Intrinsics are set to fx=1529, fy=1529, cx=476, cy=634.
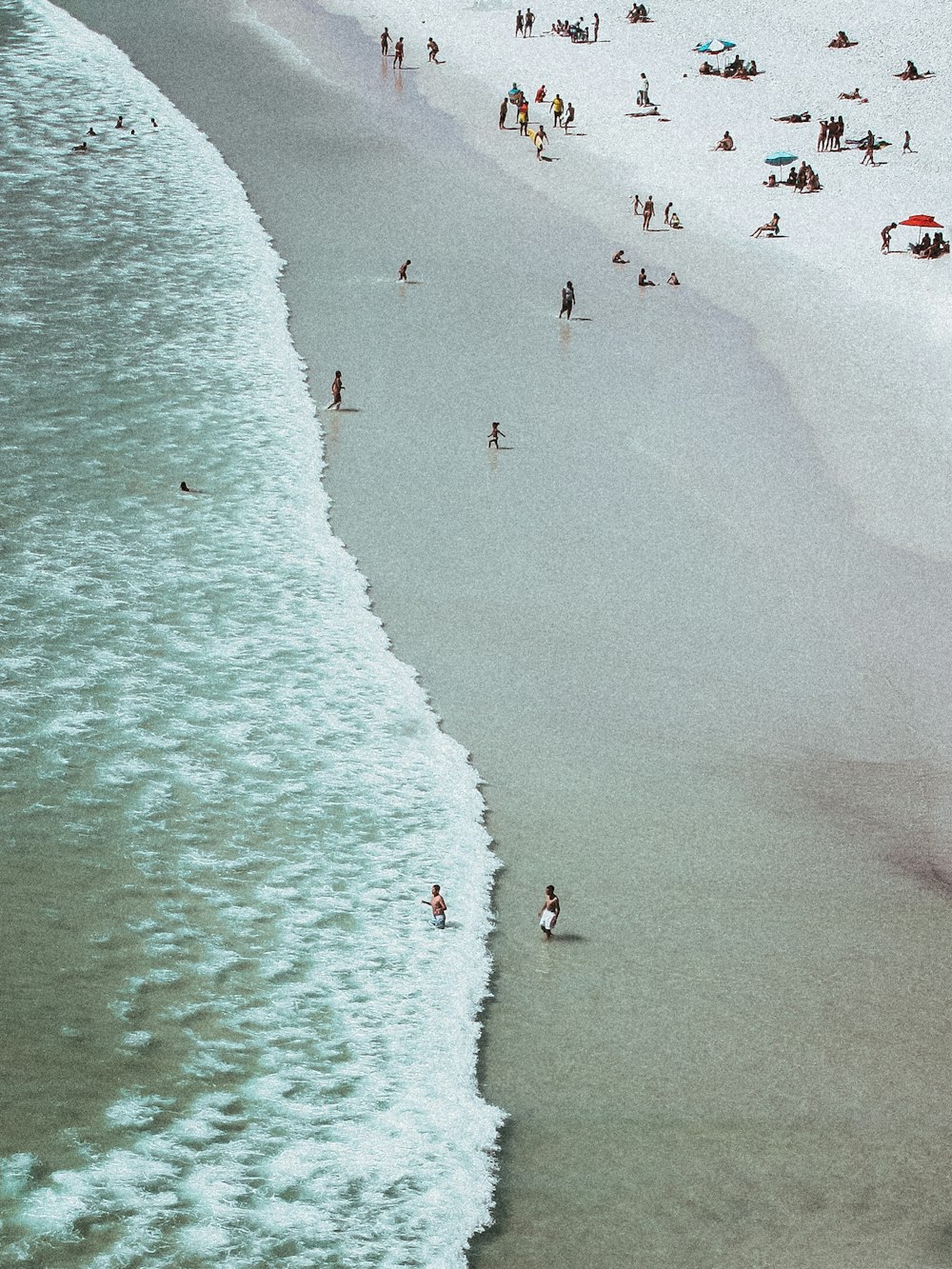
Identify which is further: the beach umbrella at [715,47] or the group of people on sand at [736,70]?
the beach umbrella at [715,47]

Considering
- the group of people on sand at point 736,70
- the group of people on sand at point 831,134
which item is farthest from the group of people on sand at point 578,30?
the group of people on sand at point 831,134

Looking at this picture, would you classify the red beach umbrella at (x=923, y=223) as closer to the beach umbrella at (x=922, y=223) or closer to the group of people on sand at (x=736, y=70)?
the beach umbrella at (x=922, y=223)

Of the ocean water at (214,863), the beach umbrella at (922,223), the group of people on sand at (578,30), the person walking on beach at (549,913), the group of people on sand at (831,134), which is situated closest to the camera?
the ocean water at (214,863)

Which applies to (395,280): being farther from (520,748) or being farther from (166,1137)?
(166,1137)

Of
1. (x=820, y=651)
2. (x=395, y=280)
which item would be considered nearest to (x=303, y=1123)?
(x=820, y=651)

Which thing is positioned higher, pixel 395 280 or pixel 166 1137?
pixel 395 280

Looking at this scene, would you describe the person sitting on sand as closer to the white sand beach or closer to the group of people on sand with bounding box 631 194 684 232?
the white sand beach

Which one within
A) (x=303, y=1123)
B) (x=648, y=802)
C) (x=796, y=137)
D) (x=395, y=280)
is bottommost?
(x=303, y=1123)
